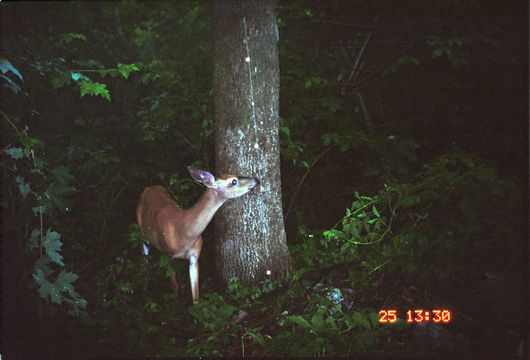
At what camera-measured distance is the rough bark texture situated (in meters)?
3.63

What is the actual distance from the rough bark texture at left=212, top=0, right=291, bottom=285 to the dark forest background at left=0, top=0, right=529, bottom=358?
0.97 ft

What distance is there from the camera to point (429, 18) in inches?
170

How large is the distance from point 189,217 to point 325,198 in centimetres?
220

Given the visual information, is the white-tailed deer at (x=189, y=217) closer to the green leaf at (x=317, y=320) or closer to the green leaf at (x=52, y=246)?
the green leaf at (x=52, y=246)

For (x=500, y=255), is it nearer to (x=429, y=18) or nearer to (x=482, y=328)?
(x=482, y=328)

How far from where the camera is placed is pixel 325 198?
5164 millimetres

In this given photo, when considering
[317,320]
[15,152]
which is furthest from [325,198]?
[15,152]

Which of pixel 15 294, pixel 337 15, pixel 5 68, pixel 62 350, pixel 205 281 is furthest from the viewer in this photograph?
pixel 337 15

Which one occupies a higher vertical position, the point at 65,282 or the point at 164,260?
the point at 164,260

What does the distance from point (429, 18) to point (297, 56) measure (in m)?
1.63

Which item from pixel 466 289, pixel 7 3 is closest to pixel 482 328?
pixel 466 289
